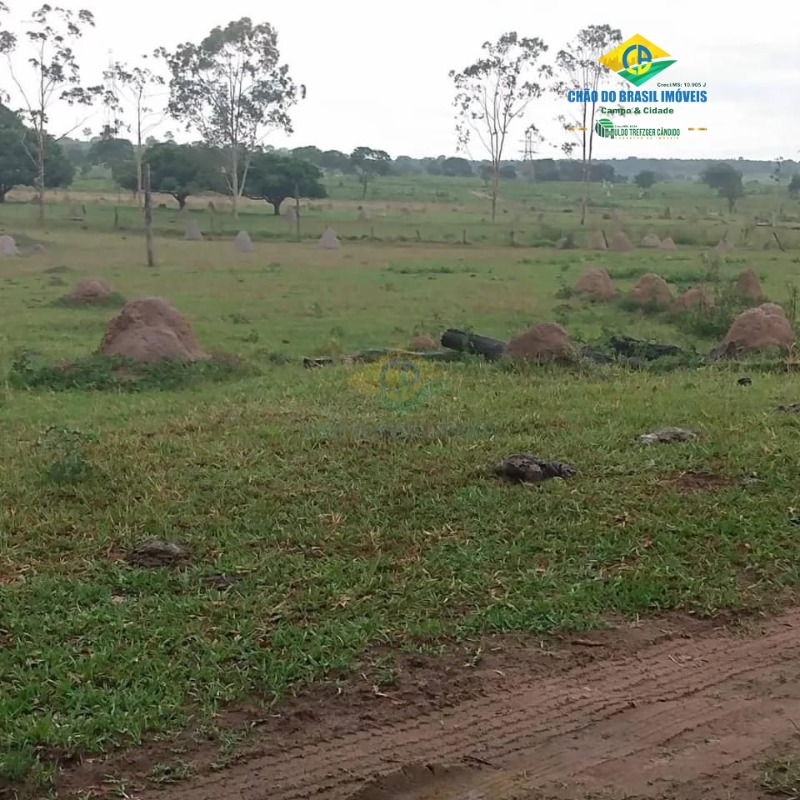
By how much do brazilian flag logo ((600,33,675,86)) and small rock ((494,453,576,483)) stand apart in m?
19.5

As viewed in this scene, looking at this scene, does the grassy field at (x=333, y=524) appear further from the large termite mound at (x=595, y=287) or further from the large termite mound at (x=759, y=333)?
the large termite mound at (x=595, y=287)

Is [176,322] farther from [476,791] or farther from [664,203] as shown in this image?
[664,203]

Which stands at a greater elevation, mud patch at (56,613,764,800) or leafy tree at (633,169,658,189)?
leafy tree at (633,169,658,189)

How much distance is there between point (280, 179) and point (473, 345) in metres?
39.1

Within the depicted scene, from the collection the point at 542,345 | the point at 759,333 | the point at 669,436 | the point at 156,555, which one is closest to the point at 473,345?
the point at 542,345

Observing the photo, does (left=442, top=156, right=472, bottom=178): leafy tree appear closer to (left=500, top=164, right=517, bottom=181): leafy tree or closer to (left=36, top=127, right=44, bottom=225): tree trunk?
(left=500, top=164, right=517, bottom=181): leafy tree

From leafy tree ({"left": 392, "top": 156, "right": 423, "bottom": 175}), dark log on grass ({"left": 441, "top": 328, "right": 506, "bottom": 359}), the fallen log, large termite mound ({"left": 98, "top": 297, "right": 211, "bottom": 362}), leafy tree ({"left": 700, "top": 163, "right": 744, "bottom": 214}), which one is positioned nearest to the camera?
large termite mound ({"left": 98, "top": 297, "right": 211, "bottom": 362})

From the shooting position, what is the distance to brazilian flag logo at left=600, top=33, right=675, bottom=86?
901 inches

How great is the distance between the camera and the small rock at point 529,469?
530 centimetres

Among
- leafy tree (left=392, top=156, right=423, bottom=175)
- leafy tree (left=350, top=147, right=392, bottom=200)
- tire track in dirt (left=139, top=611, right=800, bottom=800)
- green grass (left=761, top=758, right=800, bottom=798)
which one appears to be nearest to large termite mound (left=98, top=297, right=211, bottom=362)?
tire track in dirt (left=139, top=611, right=800, bottom=800)

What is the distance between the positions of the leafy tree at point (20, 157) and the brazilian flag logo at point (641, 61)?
28.5m

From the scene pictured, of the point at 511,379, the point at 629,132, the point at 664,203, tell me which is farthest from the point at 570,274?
the point at 664,203

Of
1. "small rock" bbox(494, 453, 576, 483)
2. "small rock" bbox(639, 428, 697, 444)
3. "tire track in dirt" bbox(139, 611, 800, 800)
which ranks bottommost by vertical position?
"tire track in dirt" bbox(139, 611, 800, 800)

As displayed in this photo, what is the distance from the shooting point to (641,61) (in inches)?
971
